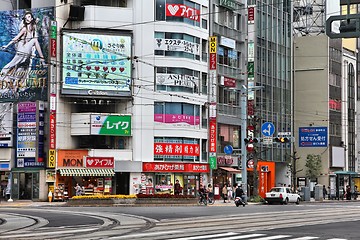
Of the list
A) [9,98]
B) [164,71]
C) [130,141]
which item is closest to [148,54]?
[164,71]

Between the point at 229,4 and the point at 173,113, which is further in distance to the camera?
the point at 229,4

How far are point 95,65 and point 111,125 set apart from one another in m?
5.46

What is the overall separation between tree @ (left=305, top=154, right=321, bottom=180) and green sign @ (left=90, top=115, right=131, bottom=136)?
29.5 metres

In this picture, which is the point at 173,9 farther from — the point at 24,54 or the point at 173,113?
the point at 24,54

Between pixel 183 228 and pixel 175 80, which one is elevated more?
pixel 175 80

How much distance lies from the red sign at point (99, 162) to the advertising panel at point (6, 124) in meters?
6.99

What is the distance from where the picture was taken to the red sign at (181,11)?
218 ft

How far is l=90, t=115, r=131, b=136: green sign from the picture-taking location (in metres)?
63.4

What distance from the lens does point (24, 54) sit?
208ft

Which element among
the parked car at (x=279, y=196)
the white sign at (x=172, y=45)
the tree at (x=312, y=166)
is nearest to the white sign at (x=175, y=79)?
the white sign at (x=172, y=45)

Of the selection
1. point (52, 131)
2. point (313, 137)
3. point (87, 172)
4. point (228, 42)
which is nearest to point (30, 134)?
point (52, 131)

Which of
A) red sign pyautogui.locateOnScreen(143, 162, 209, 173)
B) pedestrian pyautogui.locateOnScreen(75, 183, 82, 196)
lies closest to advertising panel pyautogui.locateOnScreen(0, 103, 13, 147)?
pedestrian pyautogui.locateOnScreen(75, 183, 82, 196)

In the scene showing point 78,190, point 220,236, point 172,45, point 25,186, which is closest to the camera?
point 220,236

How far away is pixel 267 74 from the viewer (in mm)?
80938
